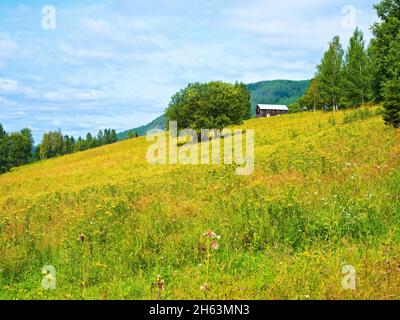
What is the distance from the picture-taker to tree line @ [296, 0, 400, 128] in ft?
113

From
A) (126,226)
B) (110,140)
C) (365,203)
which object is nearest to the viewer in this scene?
(365,203)

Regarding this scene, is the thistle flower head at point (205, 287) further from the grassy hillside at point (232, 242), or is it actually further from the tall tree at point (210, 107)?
the tall tree at point (210, 107)

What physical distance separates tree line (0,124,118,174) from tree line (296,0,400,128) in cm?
8593

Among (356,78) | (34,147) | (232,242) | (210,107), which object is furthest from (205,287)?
(34,147)

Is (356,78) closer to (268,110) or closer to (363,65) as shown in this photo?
(363,65)

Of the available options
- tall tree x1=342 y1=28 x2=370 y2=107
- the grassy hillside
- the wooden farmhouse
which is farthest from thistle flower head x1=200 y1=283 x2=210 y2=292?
the wooden farmhouse

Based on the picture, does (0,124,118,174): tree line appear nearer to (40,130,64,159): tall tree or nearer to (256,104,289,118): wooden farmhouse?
(40,130,64,159): tall tree

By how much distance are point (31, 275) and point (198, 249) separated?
294 cm

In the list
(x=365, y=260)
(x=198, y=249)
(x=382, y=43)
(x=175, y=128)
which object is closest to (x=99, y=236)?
(x=198, y=249)

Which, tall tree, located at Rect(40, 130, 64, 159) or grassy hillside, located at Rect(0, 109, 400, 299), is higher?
tall tree, located at Rect(40, 130, 64, 159)

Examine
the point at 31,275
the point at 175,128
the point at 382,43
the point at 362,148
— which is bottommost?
the point at 31,275

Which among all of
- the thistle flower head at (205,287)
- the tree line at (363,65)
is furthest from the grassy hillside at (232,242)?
the tree line at (363,65)

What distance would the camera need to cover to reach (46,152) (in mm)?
152875
